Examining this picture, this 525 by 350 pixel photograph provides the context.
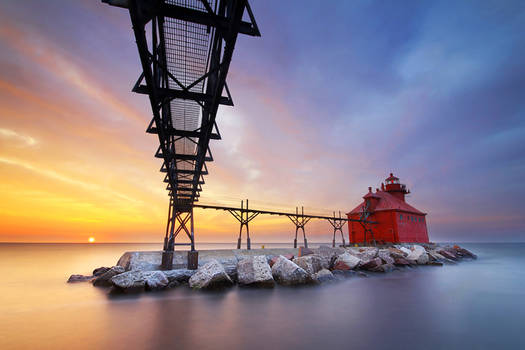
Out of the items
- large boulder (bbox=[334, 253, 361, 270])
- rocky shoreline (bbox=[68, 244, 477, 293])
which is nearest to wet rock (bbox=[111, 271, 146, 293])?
rocky shoreline (bbox=[68, 244, 477, 293])

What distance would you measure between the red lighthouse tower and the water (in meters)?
18.5

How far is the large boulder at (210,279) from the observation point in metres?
11.0

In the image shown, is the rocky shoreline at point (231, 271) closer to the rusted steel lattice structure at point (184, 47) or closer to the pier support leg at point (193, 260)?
the pier support leg at point (193, 260)

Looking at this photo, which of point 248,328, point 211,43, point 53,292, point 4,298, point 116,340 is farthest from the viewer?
point 53,292

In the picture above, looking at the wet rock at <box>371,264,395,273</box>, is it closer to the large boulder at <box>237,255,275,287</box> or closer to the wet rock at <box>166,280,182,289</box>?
the large boulder at <box>237,255,275,287</box>

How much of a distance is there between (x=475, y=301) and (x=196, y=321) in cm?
1187

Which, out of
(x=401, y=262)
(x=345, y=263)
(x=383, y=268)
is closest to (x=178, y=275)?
(x=345, y=263)

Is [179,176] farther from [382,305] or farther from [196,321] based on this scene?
[382,305]

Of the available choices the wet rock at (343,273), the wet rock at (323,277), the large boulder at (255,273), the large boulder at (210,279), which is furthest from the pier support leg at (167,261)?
the wet rock at (343,273)

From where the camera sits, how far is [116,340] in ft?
19.5

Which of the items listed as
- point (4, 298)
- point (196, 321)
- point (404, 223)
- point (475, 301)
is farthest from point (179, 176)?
point (404, 223)

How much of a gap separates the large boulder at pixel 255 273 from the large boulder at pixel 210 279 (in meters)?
0.76

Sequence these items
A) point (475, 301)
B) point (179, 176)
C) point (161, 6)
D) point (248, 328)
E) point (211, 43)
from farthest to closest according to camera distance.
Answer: point (179, 176)
point (475, 301)
point (248, 328)
point (211, 43)
point (161, 6)

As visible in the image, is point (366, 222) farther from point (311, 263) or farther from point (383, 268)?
point (311, 263)
